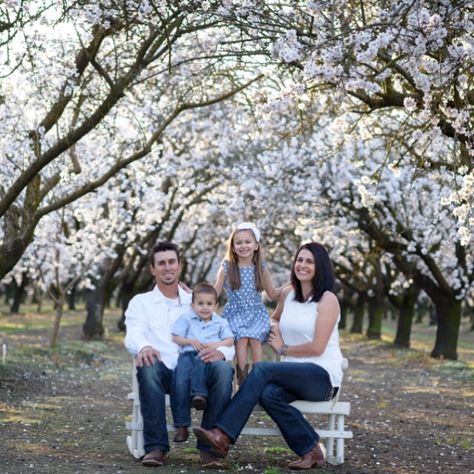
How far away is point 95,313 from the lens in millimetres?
26328

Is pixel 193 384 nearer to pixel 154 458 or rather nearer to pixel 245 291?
pixel 154 458

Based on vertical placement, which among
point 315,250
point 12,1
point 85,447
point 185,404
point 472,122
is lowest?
point 85,447

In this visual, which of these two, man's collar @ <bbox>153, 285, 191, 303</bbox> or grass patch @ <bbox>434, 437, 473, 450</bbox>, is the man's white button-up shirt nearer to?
man's collar @ <bbox>153, 285, 191, 303</bbox>

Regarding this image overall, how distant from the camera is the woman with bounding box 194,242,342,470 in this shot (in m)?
6.91

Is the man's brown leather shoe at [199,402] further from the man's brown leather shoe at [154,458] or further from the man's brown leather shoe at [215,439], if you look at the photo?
the man's brown leather shoe at [154,458]

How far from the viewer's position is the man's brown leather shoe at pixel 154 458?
6988 mm

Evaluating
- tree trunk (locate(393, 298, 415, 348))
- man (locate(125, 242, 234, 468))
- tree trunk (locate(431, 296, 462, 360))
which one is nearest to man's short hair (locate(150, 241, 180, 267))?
man (locate(125, 242, 234, 468))

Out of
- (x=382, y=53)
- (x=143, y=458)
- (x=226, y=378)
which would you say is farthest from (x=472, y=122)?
(x=143, y=458)

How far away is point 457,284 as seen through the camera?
21.3 metres

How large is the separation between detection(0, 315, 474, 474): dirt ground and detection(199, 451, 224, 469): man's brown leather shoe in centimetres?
9

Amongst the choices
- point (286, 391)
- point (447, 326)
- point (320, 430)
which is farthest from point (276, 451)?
point (447, 326)

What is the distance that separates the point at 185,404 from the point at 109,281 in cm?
1997

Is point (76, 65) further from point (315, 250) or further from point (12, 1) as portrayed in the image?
point (315, 250)

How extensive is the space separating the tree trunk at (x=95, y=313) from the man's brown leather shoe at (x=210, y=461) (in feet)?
63.6
